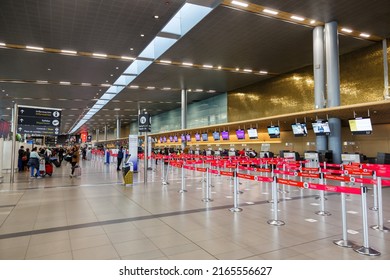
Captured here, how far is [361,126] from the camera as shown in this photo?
1107cm

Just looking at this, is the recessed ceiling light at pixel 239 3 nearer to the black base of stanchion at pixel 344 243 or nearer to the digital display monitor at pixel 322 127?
the digital display monitor at pixel 322 127

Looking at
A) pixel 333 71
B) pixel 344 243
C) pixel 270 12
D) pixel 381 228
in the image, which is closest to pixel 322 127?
pixel 333 71

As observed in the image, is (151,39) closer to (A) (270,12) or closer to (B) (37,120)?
(A) (270,12)

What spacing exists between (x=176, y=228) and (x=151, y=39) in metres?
11.3

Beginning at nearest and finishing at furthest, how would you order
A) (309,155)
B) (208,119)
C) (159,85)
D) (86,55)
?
(309,155)
(86,55)
(159,85)
(208,119)

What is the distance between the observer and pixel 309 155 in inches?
485

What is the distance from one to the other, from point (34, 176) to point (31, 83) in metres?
10.6

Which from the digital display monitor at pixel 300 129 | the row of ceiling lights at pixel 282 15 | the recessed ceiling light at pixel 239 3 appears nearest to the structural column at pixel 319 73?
the row of ceiling lights at pixel 282 15

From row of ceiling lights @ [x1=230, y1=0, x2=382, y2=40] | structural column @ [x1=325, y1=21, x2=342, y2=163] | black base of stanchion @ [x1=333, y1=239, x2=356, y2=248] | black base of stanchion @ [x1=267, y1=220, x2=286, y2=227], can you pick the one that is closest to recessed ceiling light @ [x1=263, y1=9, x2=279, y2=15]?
row of ceiling lights @ [x1=230, y1=0, x2=382, y2=40]

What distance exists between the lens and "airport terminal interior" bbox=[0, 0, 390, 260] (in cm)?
431

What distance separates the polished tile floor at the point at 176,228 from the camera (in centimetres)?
372

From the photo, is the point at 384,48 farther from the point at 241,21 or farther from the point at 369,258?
the point at 369,258

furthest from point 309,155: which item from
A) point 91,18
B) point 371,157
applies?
point 91,18

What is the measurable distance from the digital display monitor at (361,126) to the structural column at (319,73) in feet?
4.95
